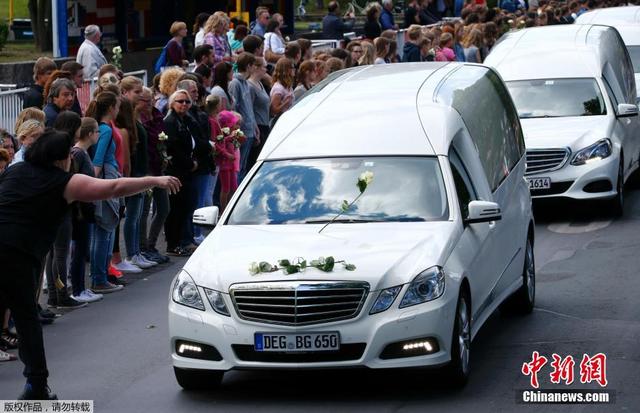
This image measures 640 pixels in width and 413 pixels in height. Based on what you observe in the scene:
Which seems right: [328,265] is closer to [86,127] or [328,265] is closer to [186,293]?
[186,293]

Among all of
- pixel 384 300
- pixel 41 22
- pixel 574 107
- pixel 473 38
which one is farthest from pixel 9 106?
pixel 41 22

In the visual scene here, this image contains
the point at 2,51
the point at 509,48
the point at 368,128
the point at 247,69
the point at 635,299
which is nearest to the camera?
the point at 368,128

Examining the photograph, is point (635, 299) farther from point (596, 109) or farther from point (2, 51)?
point (2, 51)

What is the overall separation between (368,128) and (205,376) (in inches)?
97.3

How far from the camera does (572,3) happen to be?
38.7 metres

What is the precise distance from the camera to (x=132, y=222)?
15.5m

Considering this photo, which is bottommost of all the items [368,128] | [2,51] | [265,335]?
[2,51]

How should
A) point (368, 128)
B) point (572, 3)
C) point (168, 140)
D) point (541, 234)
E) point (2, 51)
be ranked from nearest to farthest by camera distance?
point (368, 128) → point (168, 140) → point (541, 234) → point (2, 51) → point (572, 3)

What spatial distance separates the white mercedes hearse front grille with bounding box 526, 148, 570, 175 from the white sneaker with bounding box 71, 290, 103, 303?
632 cm

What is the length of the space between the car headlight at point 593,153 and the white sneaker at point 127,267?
18.9 ft

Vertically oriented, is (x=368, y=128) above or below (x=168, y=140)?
above

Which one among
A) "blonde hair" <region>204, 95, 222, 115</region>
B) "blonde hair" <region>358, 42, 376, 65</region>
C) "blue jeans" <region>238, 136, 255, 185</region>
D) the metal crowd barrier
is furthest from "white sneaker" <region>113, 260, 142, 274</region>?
"blonde hair" <region>358, 42, 376, 65</region>

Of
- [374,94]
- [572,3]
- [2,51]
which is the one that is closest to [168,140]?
[374,94]

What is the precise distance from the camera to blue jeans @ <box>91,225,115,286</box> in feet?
46.4
